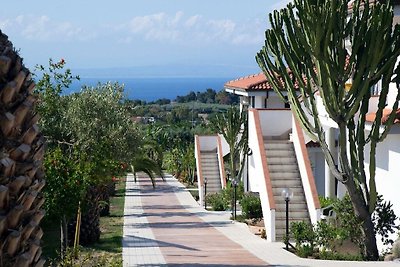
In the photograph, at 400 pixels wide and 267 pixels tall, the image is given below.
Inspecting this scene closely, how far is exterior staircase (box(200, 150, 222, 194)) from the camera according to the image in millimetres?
38625

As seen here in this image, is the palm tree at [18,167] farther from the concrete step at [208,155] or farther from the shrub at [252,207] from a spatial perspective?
the concrete step at [208,155]

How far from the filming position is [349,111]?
16.2 metres

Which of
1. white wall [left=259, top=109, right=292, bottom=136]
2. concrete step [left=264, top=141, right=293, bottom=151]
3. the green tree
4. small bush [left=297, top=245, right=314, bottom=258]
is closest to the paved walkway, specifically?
small bush [left=297, top=245, right=314, bottom=258]

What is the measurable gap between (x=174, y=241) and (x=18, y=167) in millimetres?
18844

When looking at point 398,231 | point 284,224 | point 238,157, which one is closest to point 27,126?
point 398,231

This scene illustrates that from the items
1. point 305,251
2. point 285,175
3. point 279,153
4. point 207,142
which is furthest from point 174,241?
point 207,142

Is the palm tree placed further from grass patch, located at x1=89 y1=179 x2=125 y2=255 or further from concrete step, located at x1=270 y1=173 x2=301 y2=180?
concrete step, located at x1=270 y1=173 x2=301 y2=180

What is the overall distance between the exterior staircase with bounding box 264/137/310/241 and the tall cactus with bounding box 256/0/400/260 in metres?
4.36

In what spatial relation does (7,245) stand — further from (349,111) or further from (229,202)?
(229,202)

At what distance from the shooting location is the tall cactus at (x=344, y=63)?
15258mm

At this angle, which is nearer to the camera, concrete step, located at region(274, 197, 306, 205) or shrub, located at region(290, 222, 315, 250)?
shrub, located at region(290, 222, 315, 250)

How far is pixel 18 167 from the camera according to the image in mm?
3080

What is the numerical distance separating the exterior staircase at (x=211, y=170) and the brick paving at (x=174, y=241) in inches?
107

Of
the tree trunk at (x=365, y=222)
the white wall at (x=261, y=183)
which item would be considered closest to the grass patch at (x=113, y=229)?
the white wall at (x=261, y=183)
